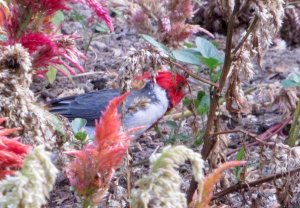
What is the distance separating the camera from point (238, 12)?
175cm

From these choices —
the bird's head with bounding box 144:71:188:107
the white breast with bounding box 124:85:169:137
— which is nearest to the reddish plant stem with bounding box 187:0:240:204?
the bird's head with bounding box 144:71:188:107

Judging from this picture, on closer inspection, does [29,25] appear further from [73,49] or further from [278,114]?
[278,114]

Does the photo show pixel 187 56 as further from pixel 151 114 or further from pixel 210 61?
pixel 151 114

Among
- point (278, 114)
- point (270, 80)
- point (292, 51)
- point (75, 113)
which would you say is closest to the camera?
point (75, 113)

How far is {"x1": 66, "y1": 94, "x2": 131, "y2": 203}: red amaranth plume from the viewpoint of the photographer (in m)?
1.12

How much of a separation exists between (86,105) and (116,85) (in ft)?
2.41

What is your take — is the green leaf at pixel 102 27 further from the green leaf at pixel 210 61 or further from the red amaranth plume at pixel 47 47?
the red amaranth plume at pixel 47 47

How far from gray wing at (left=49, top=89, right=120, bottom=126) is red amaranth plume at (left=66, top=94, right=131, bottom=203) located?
1998 mm

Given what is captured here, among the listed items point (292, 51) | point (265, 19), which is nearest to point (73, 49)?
point (265, 19)

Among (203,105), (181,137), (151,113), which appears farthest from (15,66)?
(151,113)

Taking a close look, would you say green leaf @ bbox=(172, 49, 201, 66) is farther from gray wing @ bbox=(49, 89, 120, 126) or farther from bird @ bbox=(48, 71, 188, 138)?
gray wing @ bbox=(49, 89, 120, 126)

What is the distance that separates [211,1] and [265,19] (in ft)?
10.9

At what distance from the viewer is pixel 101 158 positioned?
115 centimetres

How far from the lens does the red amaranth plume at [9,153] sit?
3.95ft
